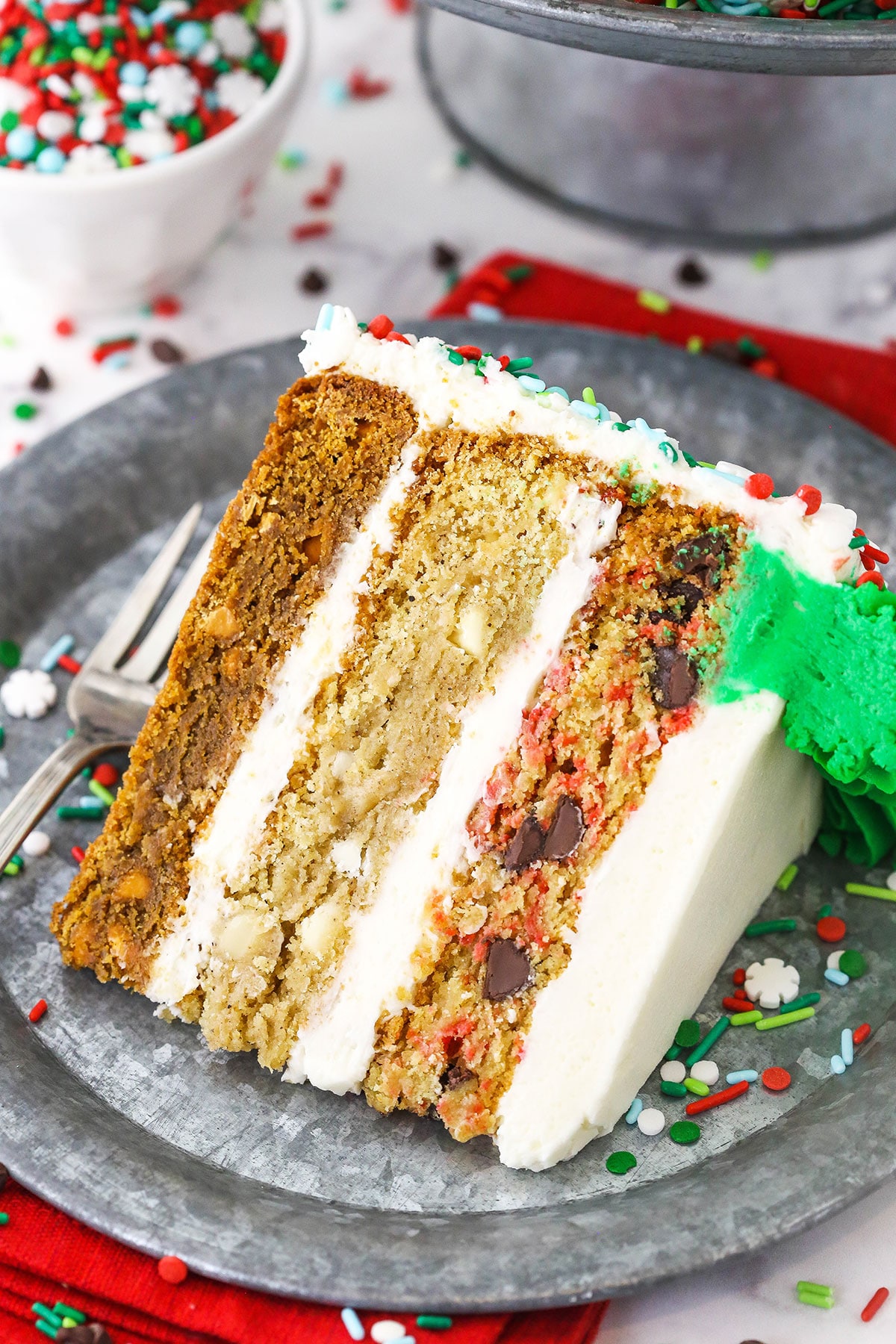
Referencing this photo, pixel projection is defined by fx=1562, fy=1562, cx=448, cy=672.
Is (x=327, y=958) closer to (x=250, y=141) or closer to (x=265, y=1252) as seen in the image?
(x=265, y=1252)

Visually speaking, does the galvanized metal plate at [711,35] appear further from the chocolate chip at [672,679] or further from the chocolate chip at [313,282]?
the chocolate chip at [313,282]

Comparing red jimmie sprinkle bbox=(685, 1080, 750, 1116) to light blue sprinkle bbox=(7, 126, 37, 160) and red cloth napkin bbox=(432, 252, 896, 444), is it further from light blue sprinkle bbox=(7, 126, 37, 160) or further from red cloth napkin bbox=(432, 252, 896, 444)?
light blue sprinkle bbox=(7, 126, 37, 160)

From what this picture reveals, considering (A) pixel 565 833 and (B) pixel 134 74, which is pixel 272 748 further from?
(B) pixel 134 74

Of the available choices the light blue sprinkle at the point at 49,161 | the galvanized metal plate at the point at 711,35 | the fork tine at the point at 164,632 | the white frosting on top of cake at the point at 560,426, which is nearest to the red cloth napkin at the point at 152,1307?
the fork tine at the point at 164,632

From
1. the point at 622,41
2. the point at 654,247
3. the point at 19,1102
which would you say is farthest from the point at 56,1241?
the point at 654,247

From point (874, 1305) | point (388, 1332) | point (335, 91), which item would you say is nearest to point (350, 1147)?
point (388, 1332)
